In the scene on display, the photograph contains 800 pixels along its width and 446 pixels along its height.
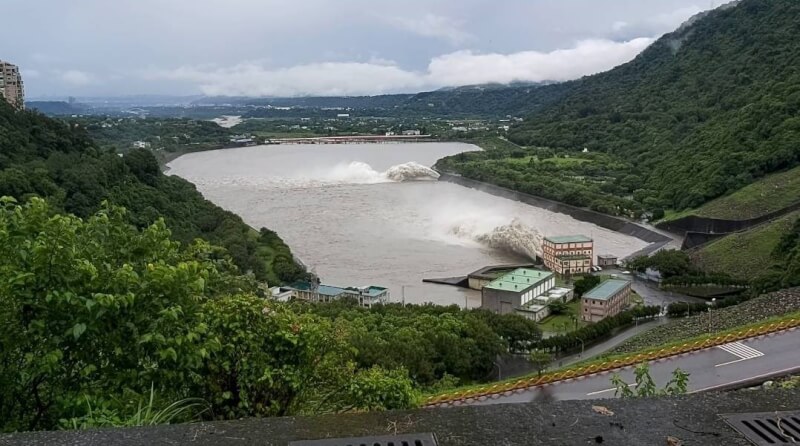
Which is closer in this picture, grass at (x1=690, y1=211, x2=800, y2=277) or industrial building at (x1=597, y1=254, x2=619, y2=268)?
grass at (x1=690, y1=211, x2=800, y2=277)

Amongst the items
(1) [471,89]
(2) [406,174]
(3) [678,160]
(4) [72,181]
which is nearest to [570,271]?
(4) [72,181]

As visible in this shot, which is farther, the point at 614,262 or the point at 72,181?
the point at 614,262

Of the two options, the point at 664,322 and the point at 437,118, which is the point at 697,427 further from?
the point at 437,118

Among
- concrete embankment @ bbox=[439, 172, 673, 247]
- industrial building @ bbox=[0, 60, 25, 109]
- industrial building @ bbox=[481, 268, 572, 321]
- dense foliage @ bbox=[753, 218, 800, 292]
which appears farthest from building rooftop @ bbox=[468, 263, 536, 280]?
industrial building @ bbox=[0, 60, 25, 109]

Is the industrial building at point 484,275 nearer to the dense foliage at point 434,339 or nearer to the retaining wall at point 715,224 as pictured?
the dense foliage at point 434,339

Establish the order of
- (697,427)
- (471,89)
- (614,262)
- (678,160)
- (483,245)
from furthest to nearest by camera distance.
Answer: (471,89)
(678,160)
(483,245)
(614,262)
(697,427)

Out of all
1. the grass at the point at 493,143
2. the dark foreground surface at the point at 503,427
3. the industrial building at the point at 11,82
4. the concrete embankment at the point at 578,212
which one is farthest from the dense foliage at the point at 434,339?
the grass at the point at 493,143

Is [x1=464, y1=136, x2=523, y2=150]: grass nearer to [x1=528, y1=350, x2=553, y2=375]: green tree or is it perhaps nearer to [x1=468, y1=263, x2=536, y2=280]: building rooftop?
[x1=468, y1=263, x2=536, y2=280]: building rooftop
